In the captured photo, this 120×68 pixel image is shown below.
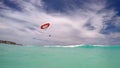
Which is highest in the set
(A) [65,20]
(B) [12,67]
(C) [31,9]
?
(C) [31,9]

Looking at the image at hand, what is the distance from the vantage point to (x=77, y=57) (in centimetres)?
408

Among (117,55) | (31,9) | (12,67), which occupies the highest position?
(31,9)

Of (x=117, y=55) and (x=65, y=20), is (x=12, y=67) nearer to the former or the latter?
(x=65, y=20)

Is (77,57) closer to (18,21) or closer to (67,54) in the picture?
(67,54)

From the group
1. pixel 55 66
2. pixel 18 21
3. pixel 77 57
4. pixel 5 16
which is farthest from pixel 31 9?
pixel 77 57

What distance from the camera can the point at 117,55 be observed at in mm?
4145

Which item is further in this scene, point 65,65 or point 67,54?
point 67,54

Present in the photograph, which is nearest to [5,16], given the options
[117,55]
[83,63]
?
[83,63]

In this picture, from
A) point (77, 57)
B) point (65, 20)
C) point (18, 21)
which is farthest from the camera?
point (77, 57)

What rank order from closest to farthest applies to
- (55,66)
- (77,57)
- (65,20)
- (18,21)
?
(65,20)
(18,21)
(55,66)
(77,57)

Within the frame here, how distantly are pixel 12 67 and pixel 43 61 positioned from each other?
0.80m

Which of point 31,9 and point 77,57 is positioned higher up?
point 31,9

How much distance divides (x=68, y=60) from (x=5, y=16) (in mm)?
1852

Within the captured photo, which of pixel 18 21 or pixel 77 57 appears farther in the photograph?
pixel 77 57
